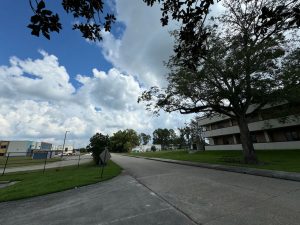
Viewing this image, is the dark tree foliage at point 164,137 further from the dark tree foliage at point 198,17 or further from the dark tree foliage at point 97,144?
the dark tree foliage at point 198,17

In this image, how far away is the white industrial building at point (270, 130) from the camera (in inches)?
894

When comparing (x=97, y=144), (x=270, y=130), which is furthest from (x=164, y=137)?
(x=97, y=144)

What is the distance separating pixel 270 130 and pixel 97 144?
95.8 ft

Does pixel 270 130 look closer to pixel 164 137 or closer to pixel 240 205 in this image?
pixel 240 205

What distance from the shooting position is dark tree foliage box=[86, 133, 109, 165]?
2619cm

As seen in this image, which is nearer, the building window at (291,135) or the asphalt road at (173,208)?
the asphalt road at (173,208)

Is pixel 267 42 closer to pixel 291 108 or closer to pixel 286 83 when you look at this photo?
pixel 286 83

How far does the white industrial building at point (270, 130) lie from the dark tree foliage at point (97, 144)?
14.3m

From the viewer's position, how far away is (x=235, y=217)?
480 cm

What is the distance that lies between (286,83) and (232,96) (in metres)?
4.19

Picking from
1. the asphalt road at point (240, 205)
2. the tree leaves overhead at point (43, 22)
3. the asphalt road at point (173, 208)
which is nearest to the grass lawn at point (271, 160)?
the asphalt road at point (240, 205)

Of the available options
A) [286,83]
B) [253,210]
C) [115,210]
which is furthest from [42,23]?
[286,83]

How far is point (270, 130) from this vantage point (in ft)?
112

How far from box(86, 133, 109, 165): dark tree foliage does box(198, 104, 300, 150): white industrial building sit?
14269 millimetres
